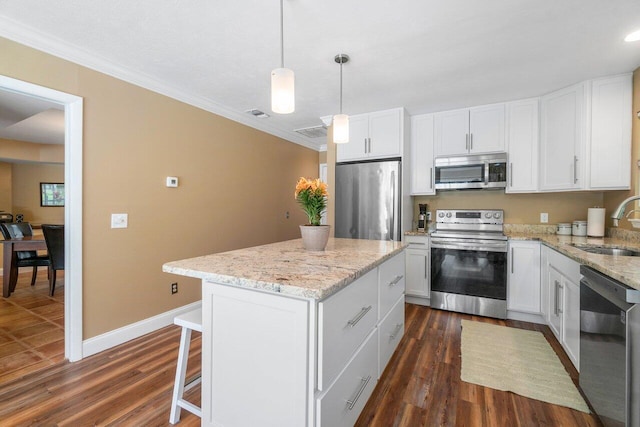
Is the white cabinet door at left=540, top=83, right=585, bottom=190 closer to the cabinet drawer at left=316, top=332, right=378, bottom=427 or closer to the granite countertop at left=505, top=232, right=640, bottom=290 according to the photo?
the granite countertop at left=505, top=232, right=640, bottom=290

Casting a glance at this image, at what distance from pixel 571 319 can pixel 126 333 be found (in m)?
3.59

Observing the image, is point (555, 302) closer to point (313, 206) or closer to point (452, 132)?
point (452, 132)

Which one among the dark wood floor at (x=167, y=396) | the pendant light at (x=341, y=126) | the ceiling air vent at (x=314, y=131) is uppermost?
the ceiling air vent at (x=314, y=131)

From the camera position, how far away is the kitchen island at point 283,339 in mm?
1123

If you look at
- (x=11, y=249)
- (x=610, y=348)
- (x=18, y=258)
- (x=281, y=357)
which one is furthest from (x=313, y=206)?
(x=18, y=258)

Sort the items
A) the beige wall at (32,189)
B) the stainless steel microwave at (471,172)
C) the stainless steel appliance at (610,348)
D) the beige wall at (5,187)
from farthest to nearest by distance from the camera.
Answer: the beige wall at (32,189), the beige wall at (5,187), the stainless steel microwave at (471,172), the stainless steel appliance at (610,348)

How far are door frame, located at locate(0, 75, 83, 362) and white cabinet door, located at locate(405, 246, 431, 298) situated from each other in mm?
3239

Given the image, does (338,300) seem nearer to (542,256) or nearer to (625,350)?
(625,350)

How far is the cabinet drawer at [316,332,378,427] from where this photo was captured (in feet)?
3.90

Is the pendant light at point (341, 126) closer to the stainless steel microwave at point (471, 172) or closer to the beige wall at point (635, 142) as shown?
the stainless steel microwave at point (471, 172)

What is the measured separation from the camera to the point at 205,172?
10.8ft

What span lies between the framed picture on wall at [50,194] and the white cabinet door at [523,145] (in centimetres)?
831

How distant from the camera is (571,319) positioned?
2074 mm

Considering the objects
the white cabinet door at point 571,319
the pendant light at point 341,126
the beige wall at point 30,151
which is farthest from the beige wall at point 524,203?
the beige wall at point 30,151
